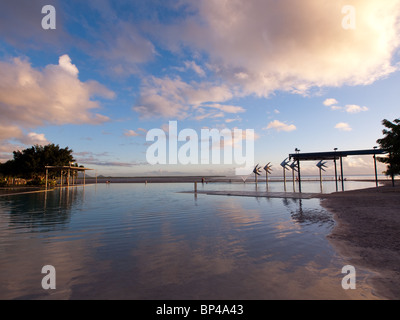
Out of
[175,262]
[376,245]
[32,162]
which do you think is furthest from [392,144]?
[32,162]

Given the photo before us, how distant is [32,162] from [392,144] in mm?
79905

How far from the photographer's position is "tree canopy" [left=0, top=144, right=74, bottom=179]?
58.8 metres

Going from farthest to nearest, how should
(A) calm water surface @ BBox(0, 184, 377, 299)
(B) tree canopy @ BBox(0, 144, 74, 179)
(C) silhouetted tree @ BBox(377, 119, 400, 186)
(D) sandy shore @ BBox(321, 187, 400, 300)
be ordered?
(B) tree canopy @ BBox(0, 144, 74, 179) → (C) silhouetted tree @ BBox(377, 119, 400, 186) → (D) sandy shore @ BBox(321, 187, 400, 300) → (A) calm water surface @ BBox(0, 184, 377, 299)

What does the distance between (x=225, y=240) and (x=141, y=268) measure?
3.57m

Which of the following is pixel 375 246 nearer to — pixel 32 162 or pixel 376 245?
pixel 376 245

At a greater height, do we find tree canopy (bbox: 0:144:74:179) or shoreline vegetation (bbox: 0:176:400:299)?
tree canopy (bbox: 0:144:74:179)

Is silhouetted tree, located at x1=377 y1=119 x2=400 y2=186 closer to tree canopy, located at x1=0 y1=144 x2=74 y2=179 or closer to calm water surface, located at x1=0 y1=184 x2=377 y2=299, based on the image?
calm water surface, located at x1=0 y1=184 x2=377 y2=299

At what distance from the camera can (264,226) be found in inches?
397

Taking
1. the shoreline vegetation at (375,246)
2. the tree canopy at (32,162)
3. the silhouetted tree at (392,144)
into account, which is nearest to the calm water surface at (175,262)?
the shoreline vegetation at (375,246)

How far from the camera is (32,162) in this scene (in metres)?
58.4

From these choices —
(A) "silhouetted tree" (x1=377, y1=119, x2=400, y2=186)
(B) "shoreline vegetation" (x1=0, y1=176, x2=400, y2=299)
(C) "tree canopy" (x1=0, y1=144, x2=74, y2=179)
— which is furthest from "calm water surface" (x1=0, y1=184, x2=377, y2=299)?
(C) "tree canopy" (x1=0, y1=144, x2=74, y2=179)

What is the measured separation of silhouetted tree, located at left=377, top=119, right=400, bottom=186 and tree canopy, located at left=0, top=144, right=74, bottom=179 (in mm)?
77958

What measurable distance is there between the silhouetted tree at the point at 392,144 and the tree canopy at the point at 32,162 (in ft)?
256
